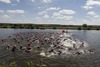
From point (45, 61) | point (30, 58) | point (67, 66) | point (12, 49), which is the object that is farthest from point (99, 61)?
point (12, 49)

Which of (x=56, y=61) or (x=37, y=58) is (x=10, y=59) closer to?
(x=37, y=58)

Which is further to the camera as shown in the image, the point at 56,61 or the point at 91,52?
the point at 91,52

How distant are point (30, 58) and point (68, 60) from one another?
18.1ft

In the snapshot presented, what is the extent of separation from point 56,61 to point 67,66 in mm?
2610

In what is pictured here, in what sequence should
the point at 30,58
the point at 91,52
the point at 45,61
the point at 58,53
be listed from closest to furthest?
the point at 45,61, the point at 30,58, the point at 58,53, the point at 91,52

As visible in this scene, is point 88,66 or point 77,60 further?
point 77,60

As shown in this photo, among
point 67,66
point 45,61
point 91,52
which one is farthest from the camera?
point 91,52

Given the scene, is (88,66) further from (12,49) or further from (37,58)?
(12,49)

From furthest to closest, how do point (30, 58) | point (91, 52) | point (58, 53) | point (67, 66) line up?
point (91, 52)
point (58, 53)
point (30, 58)
point (67, 66)

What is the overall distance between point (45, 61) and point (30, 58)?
115 inches

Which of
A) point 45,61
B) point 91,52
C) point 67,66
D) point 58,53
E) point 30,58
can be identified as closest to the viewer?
point 67,66

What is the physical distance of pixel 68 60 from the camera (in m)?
26.4

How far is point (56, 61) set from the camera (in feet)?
83.5

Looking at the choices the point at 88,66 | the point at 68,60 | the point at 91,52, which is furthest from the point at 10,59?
the point at 91,52
